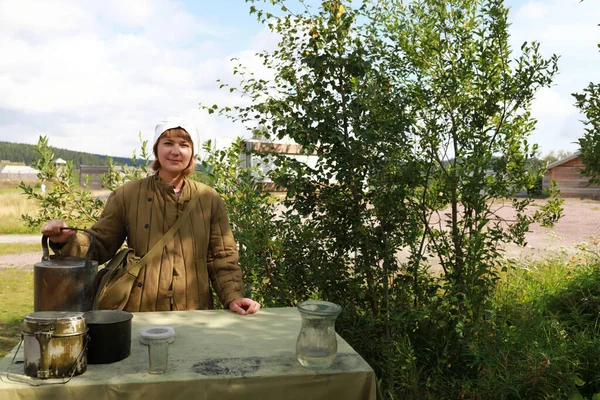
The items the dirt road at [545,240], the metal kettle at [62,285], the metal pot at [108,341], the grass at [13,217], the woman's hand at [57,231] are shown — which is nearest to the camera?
the metal pot at [108,341]

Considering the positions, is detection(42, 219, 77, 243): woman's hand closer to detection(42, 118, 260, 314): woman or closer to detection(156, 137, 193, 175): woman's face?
detection(42, 118, 260, 314): woman

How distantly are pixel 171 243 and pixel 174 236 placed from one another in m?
0.04

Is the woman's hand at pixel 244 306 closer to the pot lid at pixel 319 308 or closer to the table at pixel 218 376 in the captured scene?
the table at pixel 218 376

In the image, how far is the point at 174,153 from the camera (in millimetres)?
2590

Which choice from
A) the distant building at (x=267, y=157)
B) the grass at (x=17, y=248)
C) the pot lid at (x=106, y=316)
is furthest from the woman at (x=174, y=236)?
the grass at (x=17, y=248)

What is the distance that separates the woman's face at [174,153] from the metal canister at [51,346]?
1.09 m

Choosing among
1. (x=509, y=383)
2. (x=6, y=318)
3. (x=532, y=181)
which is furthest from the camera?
(x=6, y=318)

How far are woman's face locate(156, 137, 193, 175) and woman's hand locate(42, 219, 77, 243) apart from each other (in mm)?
531

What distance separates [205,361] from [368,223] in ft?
6.30

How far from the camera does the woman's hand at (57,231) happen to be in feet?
7.67

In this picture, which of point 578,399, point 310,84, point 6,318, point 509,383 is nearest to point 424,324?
point 509,383

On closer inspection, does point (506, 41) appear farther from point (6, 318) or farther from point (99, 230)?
point (6, 318)

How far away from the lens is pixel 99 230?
2654mm

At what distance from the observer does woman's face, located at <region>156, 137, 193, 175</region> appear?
8.49 ft
